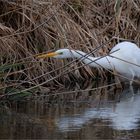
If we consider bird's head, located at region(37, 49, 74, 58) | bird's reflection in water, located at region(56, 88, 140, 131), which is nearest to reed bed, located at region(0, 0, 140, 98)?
bird's head, located at region(37, 49, 74, 58)

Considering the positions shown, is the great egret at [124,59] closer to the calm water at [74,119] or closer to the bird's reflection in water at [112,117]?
the calm water at [74,119]

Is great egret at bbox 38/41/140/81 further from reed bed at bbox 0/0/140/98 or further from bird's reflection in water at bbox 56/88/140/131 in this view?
bird's reflection in water at bbox 56/88/140/131

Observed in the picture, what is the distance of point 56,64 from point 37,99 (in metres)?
1.83

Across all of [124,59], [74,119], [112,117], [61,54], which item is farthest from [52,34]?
[74,119]

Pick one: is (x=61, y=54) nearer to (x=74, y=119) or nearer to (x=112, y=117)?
(x=112, y=117)

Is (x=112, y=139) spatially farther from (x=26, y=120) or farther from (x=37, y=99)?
(x=37, y=99)

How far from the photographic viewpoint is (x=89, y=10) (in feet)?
36.0

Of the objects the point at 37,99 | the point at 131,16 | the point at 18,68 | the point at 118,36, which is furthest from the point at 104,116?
the point at 131,16

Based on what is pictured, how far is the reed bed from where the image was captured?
9.14 metres

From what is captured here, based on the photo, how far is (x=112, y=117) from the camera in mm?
6723

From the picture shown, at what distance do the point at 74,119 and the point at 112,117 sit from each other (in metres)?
0.48

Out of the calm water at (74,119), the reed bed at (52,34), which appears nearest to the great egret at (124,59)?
the reed bed at (52,34)

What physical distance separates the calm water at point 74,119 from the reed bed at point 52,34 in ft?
2.46

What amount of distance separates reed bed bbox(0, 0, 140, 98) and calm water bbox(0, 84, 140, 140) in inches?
29.5
